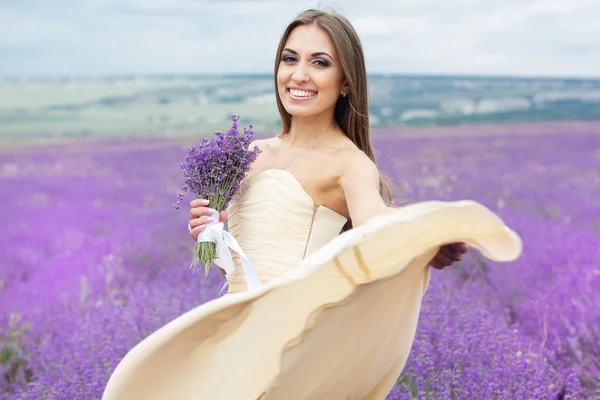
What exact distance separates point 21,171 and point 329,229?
10.1 m

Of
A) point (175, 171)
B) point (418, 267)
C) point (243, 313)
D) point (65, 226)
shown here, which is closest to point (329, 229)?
point (418, 267)

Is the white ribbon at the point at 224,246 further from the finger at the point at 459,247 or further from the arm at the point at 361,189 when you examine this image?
the finger at the point at 459,247

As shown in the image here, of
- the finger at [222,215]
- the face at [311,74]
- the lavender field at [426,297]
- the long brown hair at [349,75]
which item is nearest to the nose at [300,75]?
the face at [311,74]

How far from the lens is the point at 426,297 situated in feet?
12.2

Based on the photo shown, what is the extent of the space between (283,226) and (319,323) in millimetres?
592

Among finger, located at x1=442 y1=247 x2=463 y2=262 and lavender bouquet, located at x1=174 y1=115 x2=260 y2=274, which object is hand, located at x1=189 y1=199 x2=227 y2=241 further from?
finger, located at x1=442 y1=247 x2=463 y2=262

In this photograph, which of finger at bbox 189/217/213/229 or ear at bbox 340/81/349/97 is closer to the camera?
finger at bbox 189/217/213/229

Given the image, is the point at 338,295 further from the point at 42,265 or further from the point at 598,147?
the point at 598,147

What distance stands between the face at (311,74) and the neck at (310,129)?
2.0 inches

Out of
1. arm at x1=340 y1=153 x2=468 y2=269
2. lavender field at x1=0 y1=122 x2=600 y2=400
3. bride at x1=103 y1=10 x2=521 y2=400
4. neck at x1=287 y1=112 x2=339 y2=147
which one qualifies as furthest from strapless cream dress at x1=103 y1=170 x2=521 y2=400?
lavender field at x1=0 y1=122 x2=600 y2=400

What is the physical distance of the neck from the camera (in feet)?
7.74

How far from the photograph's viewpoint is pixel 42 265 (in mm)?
5281

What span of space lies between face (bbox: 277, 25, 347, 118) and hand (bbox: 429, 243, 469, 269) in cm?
65

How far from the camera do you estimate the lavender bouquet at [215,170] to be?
2.16 metres
